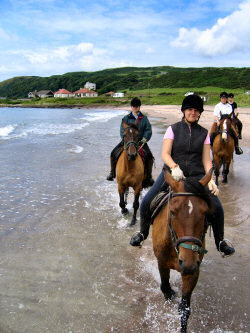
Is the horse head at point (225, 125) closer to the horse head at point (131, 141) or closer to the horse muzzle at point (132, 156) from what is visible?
the horse head at point (131, 141)

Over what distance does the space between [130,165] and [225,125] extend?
503cm

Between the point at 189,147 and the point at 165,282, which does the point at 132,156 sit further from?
the point at 165,282

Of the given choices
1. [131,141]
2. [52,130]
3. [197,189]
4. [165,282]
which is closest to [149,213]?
[165,282]

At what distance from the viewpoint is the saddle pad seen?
13.1 ft

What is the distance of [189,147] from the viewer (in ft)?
12.8

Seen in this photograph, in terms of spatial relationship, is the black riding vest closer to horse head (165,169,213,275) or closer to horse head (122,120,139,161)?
horse head (165,169,213,275)

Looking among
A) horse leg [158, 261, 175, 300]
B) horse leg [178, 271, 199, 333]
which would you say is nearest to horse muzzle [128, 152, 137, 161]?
horse leg [158, 261, 175, 300]

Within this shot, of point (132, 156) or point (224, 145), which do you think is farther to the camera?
point (224, 145)

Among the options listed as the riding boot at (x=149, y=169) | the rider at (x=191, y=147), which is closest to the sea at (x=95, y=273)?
the riding boot at (x=149, y=169)

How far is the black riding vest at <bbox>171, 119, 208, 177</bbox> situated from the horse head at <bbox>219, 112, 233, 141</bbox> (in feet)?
22.5

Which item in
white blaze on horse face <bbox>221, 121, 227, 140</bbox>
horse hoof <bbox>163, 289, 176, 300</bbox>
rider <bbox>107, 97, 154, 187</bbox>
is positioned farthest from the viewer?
white blaze on horse face <bbox>221, 121, 227, 140</bbox>

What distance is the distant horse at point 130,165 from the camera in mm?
6871

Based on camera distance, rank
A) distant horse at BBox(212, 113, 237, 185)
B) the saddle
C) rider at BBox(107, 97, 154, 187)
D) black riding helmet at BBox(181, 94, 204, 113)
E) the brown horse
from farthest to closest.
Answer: distant horse at BBox(212, 113, 237, 185)
rider at BBox(107, 97, 154, 187)
the saddle
black riding helmet at BBox(181, 94, 204, 113)
the brown horse

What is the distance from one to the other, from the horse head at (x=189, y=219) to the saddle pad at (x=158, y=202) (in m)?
0.88
